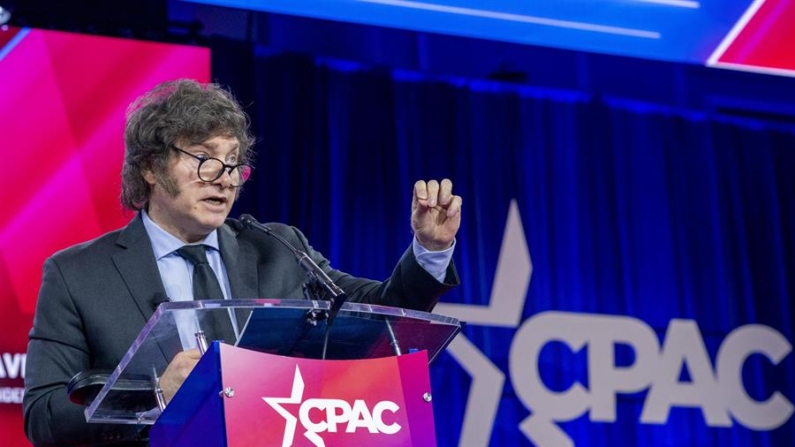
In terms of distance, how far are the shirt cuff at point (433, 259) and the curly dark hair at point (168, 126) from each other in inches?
17.8

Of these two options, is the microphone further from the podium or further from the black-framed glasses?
the black-framed glasses

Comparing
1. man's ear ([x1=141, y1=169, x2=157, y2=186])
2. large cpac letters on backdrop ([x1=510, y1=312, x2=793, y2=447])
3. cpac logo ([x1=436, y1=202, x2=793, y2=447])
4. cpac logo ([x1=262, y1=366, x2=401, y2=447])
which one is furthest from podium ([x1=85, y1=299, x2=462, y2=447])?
large cpac letters on backdrop ([x1=510, y1=312, x2=793, y2=447])

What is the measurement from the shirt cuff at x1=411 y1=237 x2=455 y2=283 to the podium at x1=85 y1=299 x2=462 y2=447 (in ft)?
0.94

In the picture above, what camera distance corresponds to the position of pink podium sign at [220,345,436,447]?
153 cm

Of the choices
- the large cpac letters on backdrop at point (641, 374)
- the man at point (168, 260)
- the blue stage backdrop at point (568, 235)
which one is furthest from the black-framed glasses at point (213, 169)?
the large cpac letters on backdrop at point (641, 374)

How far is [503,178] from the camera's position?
5426 millimetres

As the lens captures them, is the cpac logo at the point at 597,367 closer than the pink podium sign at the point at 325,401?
No

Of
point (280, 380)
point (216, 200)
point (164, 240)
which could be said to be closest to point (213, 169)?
point (216, 200)

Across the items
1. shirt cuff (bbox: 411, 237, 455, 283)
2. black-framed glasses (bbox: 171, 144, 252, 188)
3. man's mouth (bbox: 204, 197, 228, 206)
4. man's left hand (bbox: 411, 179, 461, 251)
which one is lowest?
shirt cuff (bbox: 411, 237, 455, 283)

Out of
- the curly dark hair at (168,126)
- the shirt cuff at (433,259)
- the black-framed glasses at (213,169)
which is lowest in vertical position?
the shirt cuff at (433,259)

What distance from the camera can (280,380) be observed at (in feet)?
5.16

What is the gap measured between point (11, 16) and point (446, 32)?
1956mm

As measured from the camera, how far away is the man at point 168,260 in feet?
6.56

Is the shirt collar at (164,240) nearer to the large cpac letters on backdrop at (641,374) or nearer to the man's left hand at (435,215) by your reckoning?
the man's left hand at (435,215)
